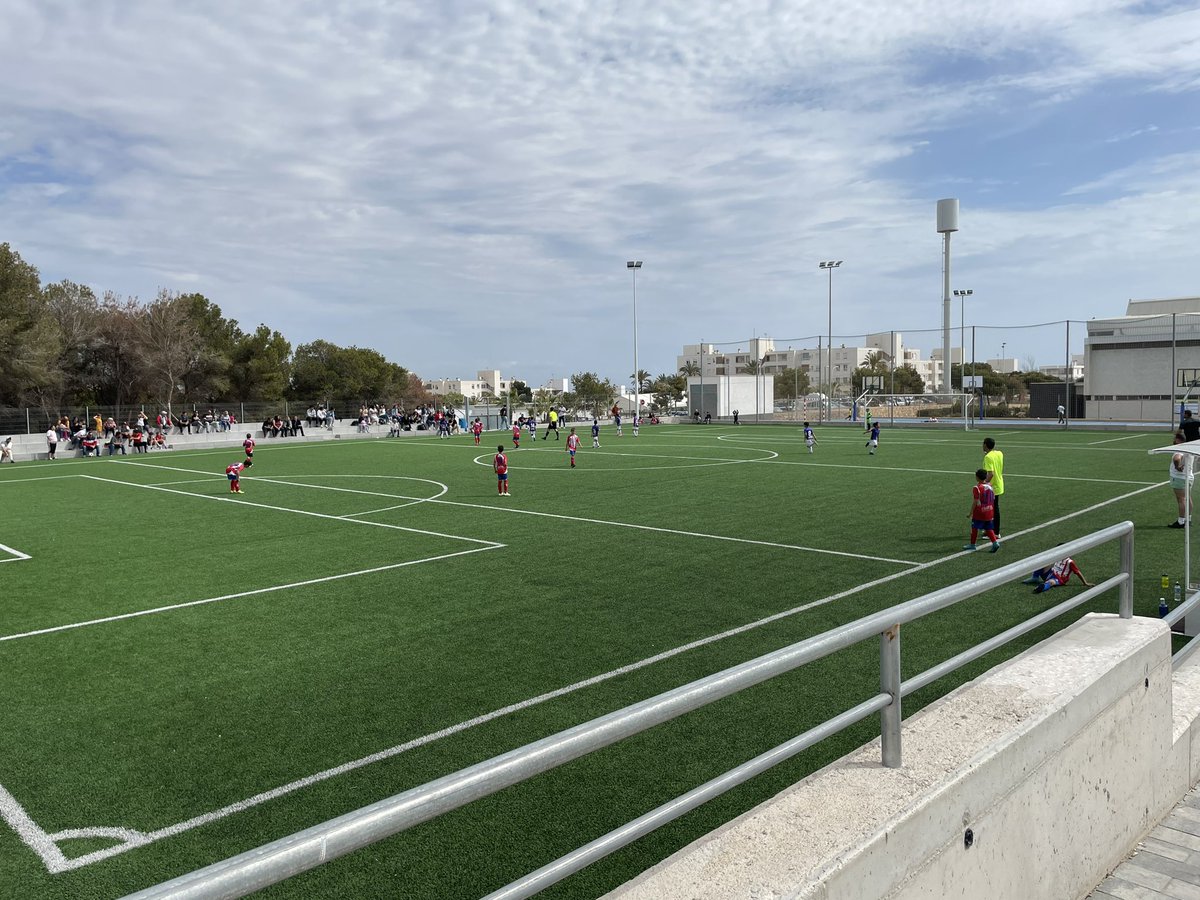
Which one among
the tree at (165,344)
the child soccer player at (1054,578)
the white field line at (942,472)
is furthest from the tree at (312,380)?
the child soccer player at (1054,578)

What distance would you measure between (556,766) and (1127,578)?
175 inches

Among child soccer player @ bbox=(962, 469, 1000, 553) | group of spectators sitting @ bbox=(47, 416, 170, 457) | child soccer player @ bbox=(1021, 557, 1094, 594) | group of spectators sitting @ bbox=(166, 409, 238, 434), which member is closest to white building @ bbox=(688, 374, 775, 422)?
group of spectators sitting @ bbox=(166, 409, 238, 434)

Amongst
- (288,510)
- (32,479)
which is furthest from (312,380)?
(288,510)

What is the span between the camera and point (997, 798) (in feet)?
11.8

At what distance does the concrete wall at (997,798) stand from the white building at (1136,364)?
57.9 metres

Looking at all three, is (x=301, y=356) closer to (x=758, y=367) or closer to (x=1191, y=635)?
(x=758, y=367)

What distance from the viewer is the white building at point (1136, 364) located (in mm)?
55219

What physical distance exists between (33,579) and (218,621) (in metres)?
5.12

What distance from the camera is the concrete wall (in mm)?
2887

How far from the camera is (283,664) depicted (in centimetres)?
921

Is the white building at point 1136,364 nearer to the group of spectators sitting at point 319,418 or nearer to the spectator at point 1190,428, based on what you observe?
the spectator at point 1190,428

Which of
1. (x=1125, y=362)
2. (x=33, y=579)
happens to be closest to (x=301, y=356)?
(x=1125, y=362)

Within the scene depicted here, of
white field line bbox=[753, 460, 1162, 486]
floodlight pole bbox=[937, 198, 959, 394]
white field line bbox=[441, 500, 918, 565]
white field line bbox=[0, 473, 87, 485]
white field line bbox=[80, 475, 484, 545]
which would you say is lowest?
white field line bbox=[0, 473, 87, 485]

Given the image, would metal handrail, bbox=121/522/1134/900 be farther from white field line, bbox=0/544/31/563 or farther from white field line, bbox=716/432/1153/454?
white field line, bbox=716/432/1153/454
